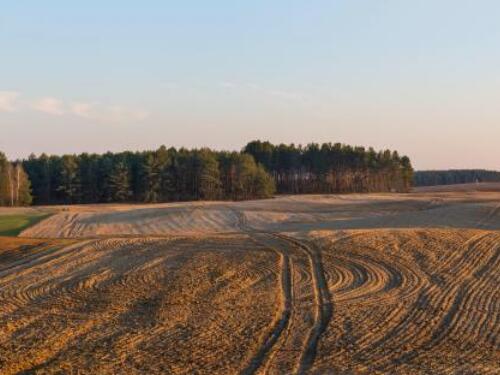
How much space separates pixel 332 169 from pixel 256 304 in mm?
100031

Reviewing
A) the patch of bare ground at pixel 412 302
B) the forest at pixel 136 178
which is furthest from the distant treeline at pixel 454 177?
the patch of bare ground at pixel 412 302

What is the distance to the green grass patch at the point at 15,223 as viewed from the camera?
39.8 metres

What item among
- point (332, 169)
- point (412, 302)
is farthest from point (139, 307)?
point (332, 169)

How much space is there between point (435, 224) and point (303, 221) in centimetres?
923

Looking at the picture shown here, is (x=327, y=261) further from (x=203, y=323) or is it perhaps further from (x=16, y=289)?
(x=16, y=289)

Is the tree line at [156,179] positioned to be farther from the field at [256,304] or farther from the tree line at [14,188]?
the field at [256,304]

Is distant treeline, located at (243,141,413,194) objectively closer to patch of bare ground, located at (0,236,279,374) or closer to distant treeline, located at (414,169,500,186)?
distant treeline, located at (414,169,500,186)

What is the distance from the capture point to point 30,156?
113062mm

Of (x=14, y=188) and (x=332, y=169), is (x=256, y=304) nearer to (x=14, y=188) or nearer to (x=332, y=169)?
(x=14, y=188)

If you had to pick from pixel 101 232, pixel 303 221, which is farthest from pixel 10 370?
pixel 303 221

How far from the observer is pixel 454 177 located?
18562 centimetres

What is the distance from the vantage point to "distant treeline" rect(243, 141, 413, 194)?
11588cm

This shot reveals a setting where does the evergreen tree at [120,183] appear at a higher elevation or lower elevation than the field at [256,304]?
higher

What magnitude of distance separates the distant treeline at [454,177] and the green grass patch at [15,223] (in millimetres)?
155203
